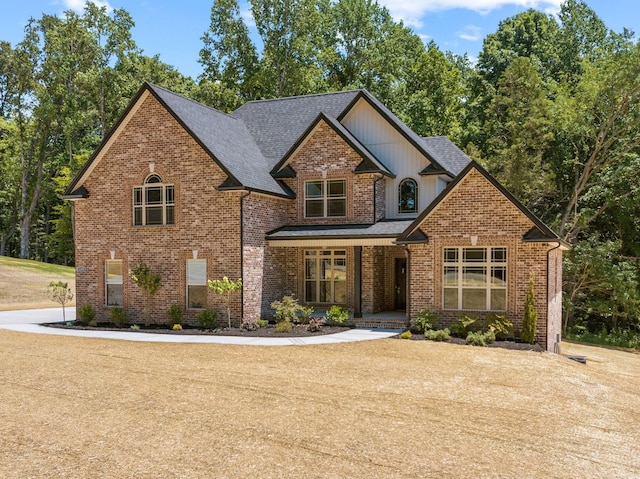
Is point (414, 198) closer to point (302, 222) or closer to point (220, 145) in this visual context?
point (302, 222)

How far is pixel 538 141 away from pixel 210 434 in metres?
29.3

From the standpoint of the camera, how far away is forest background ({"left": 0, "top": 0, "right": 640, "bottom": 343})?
103 feet

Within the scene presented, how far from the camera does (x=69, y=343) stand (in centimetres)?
1734

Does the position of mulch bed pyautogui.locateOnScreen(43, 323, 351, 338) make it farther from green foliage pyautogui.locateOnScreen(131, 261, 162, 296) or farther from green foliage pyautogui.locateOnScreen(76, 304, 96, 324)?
green foliage pyautogui.locateOnScreen(131, 261, 162, 296)

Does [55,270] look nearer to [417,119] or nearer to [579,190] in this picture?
[417,119]

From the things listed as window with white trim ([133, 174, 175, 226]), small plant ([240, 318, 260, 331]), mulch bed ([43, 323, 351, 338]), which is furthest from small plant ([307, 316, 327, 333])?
window with white trim ([133, 174, 175, 226])

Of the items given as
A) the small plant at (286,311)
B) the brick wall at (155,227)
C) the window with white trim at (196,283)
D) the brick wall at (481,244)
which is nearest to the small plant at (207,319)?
the brick wall at (155,227)

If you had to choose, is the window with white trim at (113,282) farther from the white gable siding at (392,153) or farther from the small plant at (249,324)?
the white gable siding at (392,153)

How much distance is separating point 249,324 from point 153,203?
5.53 m

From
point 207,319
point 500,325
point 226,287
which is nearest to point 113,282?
point 207,319

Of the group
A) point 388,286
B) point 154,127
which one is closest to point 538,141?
point 388,286

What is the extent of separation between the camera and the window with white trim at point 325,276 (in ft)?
76.0

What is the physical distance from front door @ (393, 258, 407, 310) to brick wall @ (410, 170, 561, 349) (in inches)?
187

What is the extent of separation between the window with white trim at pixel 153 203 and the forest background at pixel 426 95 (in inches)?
754
